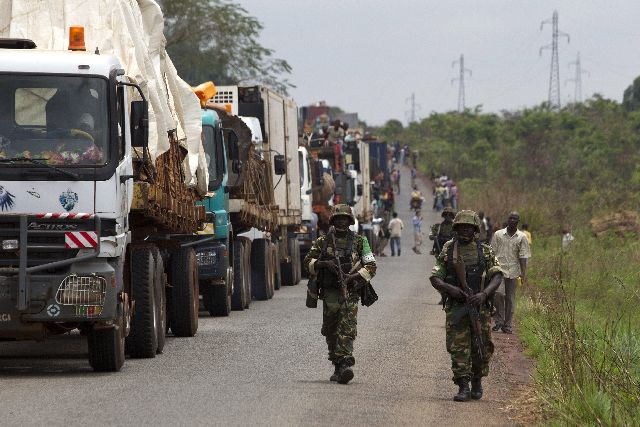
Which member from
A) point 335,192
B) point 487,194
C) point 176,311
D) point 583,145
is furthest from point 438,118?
point 176,311

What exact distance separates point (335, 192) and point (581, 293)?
43.6ft

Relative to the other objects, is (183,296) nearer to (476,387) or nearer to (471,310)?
(476,387)

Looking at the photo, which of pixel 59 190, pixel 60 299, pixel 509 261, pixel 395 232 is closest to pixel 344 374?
pixel 60 299

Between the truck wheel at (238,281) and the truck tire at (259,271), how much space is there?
240cm

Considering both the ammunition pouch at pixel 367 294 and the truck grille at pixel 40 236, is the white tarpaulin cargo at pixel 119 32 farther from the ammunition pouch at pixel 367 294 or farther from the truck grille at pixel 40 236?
the ammunition pouch at pixel 367 294

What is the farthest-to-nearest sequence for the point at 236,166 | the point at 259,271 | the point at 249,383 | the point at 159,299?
the point at 259,271 → the point at 236,166 → the point at 159,299 → the point at 249,383

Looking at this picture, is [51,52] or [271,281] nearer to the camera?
[51,52]

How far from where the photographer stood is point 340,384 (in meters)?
13.2

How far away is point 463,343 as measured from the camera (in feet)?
40.4

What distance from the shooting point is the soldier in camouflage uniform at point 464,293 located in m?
12.3

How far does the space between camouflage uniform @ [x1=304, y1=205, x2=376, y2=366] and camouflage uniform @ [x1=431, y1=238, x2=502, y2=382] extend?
1114 mm

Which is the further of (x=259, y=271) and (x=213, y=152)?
(x=259, y=271)

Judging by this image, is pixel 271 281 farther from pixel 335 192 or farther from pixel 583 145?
pixel 583 145

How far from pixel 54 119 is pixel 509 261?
27.1ft
